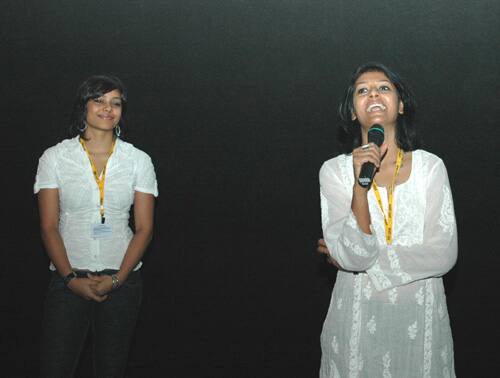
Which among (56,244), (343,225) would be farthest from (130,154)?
(343,225)

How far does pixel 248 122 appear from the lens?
122 inches

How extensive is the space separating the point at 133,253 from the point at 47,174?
18.6 inches

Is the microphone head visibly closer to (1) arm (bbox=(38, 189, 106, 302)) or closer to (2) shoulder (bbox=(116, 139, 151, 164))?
(2) shoulder (bbox=(116, 139, 151, 164))

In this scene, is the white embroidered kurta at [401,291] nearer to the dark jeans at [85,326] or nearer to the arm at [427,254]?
the arm at [427,254]

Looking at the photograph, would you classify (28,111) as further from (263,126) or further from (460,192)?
(460,192)

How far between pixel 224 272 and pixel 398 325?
1.46m

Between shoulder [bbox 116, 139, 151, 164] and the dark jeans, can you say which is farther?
shoulder [bbox 116, 139, 151, 164]

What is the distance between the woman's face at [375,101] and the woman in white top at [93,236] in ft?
3.09

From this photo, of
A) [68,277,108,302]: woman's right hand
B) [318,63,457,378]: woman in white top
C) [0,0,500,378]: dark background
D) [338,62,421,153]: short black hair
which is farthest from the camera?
[0,0,500,378]: dark background

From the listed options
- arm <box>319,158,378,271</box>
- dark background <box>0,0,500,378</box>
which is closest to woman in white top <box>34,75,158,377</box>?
dark background <box>0,0,500,378</box>

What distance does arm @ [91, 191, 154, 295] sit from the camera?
2.31 metres

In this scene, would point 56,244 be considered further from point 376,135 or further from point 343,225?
point 376,135

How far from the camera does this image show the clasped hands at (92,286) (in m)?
2.27

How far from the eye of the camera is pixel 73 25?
3068 millimetres
